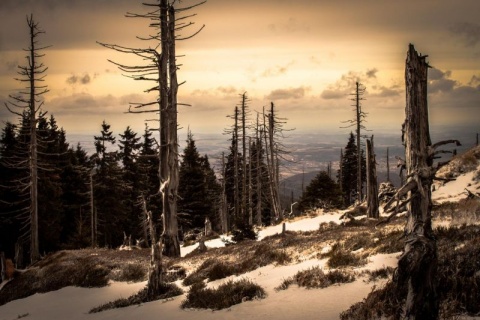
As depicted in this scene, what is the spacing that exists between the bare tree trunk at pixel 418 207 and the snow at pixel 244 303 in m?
1.56

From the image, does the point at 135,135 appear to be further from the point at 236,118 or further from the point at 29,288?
the point at 29,288

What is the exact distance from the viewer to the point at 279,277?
32.1ft

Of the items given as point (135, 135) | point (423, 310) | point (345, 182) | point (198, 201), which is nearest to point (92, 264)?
point (423, 310)

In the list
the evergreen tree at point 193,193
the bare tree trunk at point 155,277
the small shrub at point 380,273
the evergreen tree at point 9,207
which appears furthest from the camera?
the evergreen tree at point 193,193

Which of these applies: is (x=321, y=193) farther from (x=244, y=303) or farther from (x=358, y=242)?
(x=244, y=303)

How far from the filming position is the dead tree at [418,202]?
5.25 metres

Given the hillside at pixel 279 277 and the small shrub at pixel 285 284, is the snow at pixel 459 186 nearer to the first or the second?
the hillside at pixel 279 277

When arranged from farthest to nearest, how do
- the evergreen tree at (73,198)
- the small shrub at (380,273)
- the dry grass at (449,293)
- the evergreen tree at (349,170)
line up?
the evergreen tree at (349,170) → the evergreen tree at (73,198) → the small shrub at (380,273) → the dry grass at (449,293)

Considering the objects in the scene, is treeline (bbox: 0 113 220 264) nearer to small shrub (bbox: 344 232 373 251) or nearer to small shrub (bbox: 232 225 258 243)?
small shrub (bbox: 232 225 258 243)

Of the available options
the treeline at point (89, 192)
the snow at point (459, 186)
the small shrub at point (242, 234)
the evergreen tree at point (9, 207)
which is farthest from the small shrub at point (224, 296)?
the evergreen tree at point (9, 207)

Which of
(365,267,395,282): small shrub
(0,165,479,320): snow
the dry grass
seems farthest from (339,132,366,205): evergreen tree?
the dry grass

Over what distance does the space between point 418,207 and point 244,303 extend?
439 centimetres

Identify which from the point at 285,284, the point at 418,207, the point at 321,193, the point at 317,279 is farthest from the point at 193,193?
the point at 418,207

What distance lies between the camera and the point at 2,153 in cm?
3325
